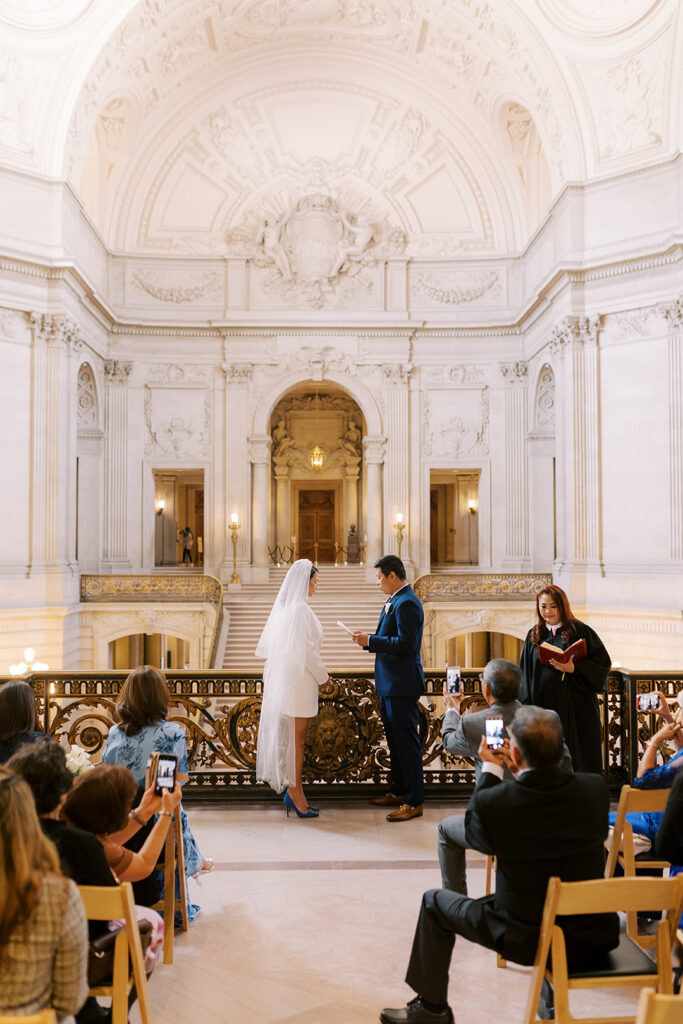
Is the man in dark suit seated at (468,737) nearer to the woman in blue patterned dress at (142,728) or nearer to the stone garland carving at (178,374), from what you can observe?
the woman in blue patterned dress at (142,728)

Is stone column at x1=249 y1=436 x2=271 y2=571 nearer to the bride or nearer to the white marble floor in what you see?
the bride

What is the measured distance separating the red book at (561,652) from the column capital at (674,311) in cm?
1272

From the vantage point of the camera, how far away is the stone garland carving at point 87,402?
20.9 meters

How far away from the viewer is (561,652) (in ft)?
16.5

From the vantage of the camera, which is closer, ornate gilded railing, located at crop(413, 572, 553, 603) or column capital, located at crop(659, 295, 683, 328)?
column capital, located at crop(659, 295, 683, 328)

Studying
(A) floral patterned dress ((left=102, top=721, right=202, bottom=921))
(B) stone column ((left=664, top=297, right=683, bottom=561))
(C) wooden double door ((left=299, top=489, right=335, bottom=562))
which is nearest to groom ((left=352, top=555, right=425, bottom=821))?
(A) floral patterned dress ((left=102, top=721, right=202, bottom=921))

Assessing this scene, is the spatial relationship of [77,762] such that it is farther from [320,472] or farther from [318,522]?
[318,522]

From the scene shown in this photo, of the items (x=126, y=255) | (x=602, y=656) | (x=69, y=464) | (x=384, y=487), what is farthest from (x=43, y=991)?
(x=126, y=255)

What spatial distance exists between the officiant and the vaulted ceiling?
14572 mm

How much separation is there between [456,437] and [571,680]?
58.3 ft

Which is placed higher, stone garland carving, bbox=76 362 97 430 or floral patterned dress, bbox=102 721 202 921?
stone garland carving, bbox=76 362 97 430

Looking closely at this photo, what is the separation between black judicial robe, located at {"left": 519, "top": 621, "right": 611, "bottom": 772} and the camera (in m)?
5.12

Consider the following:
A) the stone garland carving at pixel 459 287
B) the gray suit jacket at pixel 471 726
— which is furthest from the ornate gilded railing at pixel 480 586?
the gray suit jacket at pixel 471 726

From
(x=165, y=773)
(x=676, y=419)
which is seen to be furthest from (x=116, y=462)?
(x=165, y=773)
